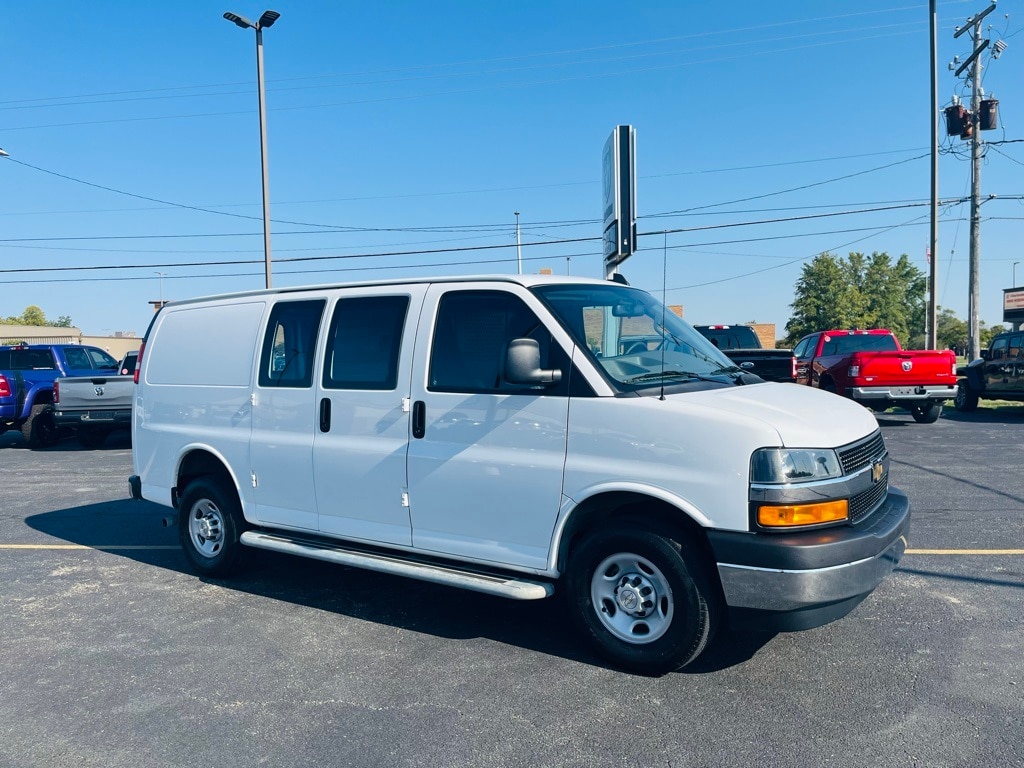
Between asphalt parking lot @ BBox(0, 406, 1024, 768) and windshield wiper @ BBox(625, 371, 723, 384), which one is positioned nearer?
asphalt parking lot @ BBox(0, 406, 1024, 768)

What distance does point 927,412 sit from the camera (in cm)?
1518

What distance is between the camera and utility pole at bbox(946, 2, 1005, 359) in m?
23.6

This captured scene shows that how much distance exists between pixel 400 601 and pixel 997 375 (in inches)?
609

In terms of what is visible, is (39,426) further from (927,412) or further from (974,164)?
(974,164)

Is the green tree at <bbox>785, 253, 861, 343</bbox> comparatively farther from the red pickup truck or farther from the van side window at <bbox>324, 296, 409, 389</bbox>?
the van side window at <bbox>324, 296, 409, 389</bbox>

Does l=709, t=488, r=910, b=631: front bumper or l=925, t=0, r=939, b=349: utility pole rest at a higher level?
l=925, t=0, r=939, b=349: utility pole

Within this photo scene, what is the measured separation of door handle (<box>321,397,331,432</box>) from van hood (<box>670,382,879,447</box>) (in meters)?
2.26

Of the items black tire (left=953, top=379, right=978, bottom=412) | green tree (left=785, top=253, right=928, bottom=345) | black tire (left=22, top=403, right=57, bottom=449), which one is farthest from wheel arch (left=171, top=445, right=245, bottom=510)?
green tree (left=785, top=253, right=928, bottom=345)

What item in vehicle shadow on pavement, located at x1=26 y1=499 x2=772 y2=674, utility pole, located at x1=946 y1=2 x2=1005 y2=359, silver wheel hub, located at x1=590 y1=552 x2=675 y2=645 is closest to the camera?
silver wheel hub, located at x1=590 y1=552 x2=675 y2=645

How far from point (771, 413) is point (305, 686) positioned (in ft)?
8.85

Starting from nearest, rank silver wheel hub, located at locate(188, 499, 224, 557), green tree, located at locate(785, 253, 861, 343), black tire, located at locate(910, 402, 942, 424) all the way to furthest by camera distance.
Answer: silver wheel hub, located at locate(188, 499, 224, 557) → black tire, located at locate(910, 402, 942, 424) → green tree, located at locate(785, 253, 861, 343)

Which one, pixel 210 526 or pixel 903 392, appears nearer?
pixel 210 526

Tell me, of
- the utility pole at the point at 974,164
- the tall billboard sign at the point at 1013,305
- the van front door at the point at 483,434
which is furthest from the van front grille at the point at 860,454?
the tall billboard sign at the point at 1013,305

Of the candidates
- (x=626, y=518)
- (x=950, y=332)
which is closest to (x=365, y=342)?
(x=626, y=518)
